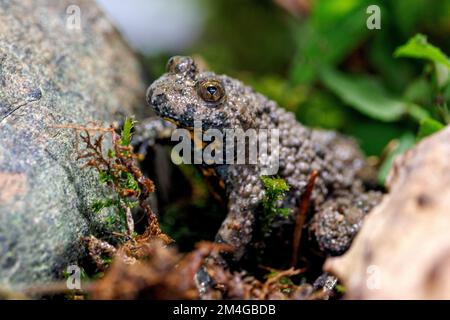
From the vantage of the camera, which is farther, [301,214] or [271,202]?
[301,214]

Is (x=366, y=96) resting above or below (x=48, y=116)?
above

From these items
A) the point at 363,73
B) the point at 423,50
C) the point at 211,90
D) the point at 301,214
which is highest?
the point at 363,73

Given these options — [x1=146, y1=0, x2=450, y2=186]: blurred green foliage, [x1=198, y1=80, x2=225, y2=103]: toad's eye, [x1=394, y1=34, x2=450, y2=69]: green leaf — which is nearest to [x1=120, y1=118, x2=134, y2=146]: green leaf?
[x1=198, y1=80, x2=225, y2=103]: toad's eye

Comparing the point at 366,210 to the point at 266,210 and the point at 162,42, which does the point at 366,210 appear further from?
the point at 162,42

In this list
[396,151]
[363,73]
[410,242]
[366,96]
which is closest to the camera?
[410,242]

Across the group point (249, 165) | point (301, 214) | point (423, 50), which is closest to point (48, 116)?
point (249, 165)

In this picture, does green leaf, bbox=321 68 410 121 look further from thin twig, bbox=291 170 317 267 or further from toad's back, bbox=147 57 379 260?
thin twig, bbox=291 170 317 267

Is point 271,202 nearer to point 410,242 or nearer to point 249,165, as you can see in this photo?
point 249,165

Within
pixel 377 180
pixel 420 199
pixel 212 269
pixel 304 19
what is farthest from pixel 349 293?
pixel 304 19
